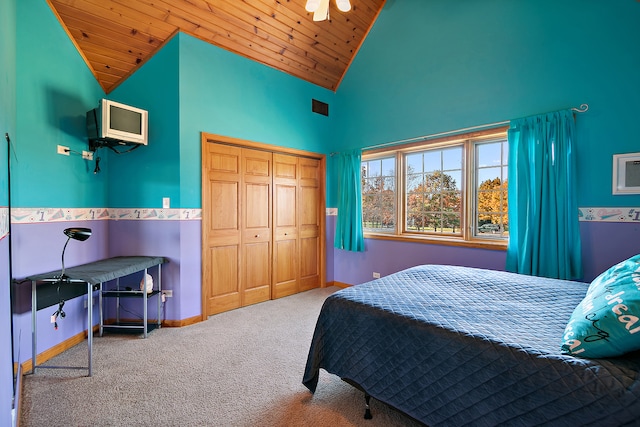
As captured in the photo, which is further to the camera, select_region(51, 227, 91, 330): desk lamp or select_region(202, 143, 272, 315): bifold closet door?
select_region(202, 143, 272, 315): bifold closet door

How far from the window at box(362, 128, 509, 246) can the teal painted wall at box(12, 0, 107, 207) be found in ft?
10.7

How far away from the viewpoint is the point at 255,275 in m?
3.75

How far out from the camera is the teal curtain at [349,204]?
4.12m

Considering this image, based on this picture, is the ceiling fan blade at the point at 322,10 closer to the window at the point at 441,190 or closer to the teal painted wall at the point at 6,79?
the window at the point at 441,190

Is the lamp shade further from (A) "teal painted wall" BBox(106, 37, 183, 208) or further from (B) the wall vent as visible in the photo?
(B) the wall vent

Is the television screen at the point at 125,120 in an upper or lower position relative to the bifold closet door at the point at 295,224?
upper

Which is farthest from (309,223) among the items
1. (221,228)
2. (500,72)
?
(500,72)

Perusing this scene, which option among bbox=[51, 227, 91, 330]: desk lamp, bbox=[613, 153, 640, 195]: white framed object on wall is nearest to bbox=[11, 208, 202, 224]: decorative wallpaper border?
bbox=[51, 227, 91, 330]: desk lamp

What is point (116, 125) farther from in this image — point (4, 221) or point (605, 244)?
point (605, 244)

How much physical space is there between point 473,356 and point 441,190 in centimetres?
264

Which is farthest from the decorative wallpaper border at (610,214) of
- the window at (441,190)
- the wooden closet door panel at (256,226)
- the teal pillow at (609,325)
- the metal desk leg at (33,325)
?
the metal desk leg at (33,325)

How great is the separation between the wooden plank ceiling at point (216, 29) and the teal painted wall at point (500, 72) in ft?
1.62

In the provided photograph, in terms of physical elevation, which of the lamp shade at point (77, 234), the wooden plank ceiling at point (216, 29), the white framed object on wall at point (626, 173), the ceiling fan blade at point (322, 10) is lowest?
the lamp shade at point (77, 234)

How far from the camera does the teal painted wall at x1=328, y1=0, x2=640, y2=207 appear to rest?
8.06ft
